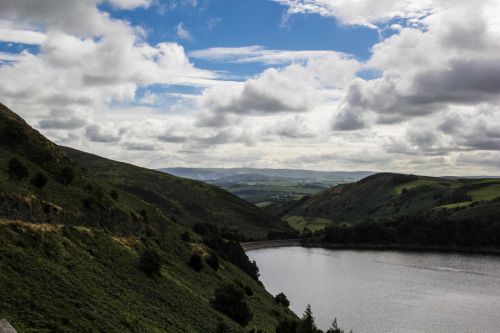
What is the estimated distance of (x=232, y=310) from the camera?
56438 mm

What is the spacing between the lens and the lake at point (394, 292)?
102 meters

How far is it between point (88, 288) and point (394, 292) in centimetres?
11807

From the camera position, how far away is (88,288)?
37.1m

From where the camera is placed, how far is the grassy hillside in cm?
2945

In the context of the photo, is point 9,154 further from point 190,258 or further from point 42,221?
point 190,258

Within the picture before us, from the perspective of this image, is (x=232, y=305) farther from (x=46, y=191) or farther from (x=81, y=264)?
(x=46, y=191)

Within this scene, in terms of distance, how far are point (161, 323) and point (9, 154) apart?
1354 inches

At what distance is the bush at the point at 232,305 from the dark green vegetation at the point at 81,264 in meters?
1.17

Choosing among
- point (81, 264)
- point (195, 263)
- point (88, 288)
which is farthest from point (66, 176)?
point (88, 288)

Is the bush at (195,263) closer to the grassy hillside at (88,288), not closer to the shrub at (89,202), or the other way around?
the grassy hillside at (88,288)

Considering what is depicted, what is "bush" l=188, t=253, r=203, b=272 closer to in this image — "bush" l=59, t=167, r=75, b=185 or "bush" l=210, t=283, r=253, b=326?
"bush" l=210, t=283, r=253, b=326

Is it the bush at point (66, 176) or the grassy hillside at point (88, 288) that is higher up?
the bush at point (66, 176)

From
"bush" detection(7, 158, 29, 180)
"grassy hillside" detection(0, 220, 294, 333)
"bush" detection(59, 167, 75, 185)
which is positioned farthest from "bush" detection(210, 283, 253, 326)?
"bush" detection(7, 158, 29, 180)

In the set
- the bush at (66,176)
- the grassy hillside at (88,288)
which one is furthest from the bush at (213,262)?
the bush at (66,176)
